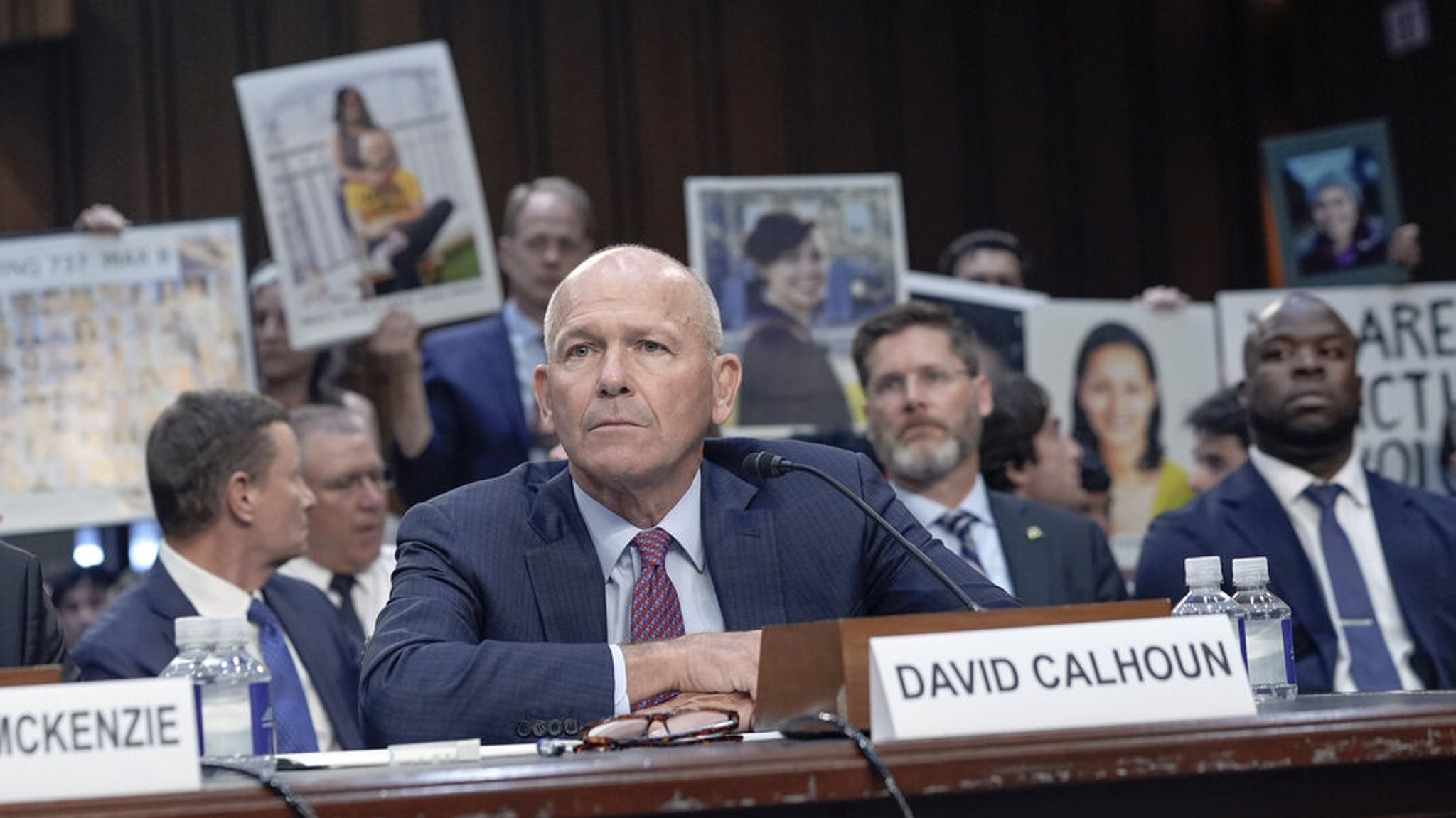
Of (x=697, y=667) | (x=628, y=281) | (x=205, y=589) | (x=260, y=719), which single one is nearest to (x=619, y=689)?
(x=697, y=667)

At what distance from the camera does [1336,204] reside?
5.40 metres

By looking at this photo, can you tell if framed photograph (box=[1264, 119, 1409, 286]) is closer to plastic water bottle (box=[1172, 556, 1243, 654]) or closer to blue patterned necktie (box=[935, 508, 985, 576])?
blue patterned necktie (box=[935, 508, 985, 576])

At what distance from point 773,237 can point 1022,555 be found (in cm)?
152

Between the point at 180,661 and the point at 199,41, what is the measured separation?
14.0ft

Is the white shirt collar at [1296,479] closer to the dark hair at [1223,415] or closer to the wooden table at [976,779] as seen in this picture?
the dark hair at [1223,415]

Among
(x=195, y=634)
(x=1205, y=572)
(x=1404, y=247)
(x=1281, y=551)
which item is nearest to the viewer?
(x=195, y=634)

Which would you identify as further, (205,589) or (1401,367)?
(1401,367)

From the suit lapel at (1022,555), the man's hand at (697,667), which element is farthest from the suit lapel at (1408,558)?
the man's hand at (697,667)

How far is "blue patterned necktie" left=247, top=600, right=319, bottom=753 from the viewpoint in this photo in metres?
3.36

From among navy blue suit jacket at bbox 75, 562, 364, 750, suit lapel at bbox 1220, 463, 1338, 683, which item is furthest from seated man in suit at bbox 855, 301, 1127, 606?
navy blue suit jacket at bbox 75, 562, 364, 750

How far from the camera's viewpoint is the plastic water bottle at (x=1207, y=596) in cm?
231

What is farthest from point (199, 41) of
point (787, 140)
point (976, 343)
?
point (976, 343)

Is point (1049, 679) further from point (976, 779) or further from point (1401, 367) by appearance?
point (1401, 367)

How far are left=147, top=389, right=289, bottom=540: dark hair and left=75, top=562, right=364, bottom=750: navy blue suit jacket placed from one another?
129 mm
